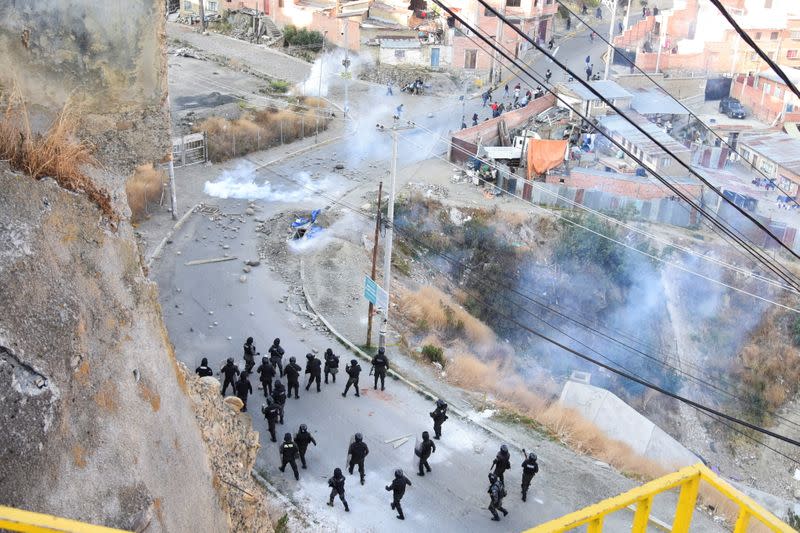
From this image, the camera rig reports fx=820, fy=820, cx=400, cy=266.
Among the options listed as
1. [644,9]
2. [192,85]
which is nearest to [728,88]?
[644,9]

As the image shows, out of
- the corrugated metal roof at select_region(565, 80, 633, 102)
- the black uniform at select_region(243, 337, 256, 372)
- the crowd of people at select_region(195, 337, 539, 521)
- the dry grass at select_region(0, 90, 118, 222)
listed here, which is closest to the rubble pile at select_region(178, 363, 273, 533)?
the crowd of people at select_region(195, 337, 539, 521)

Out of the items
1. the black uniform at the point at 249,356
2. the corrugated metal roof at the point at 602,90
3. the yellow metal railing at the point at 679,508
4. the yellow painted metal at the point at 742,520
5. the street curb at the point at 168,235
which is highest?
the yellow metal railing at the point at 679,508

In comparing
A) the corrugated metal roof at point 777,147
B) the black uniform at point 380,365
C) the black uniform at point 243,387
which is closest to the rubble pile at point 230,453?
the black uniform at point 243,387

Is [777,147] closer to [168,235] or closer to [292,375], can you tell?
[168,235]

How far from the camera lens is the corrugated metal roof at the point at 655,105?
3750 cm

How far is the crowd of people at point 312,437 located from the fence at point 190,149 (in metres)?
11.9

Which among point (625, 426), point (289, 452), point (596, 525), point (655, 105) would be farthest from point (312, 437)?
point (655, 105)

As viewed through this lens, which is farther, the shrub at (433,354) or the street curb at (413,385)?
the shrub at (433,354)

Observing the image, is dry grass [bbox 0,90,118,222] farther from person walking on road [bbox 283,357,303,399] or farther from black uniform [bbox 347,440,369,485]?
person walking on road [bbox 283,357,303,399]

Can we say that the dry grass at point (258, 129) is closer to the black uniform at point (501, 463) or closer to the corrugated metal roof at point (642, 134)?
the corrugated metal roof at point (642, 134)

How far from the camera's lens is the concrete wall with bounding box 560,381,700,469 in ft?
55.5

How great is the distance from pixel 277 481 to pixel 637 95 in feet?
104

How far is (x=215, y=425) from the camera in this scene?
32.0 feet

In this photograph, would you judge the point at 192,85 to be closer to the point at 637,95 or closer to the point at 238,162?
the point at 238,162
